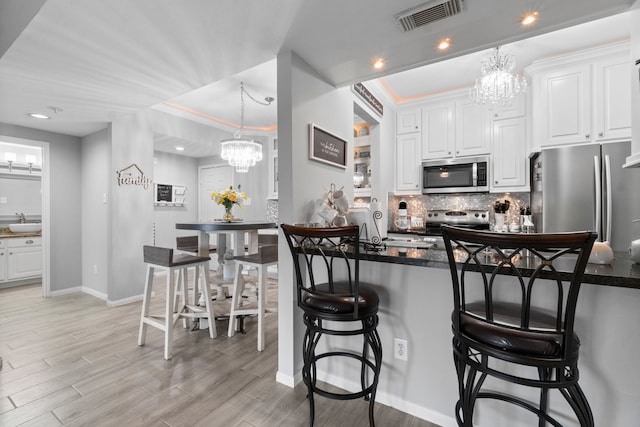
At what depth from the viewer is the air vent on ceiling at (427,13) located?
56.4 inches

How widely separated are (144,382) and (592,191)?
401 centimetres

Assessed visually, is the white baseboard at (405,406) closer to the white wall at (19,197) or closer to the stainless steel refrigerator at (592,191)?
the stainless steel refrigerator at (592,191)

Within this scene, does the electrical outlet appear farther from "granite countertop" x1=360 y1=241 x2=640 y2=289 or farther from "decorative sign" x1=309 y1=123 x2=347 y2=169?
"decorative sign" x1=309 y1=123 x2=347 y2=169

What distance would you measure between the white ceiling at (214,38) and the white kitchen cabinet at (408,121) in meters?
1.38

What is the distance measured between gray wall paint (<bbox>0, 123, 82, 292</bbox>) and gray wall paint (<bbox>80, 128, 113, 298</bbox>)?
0.30 feet

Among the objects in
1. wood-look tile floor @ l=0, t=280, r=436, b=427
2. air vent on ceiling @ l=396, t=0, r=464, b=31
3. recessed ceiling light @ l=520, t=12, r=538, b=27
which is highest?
air vent on ceiling @ l=396, t=0, r=464, b=31

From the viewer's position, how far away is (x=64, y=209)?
3.95 meters

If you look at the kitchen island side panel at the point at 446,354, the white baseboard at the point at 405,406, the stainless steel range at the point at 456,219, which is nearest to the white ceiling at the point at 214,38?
the kitchen island side panel at the point at 446,354

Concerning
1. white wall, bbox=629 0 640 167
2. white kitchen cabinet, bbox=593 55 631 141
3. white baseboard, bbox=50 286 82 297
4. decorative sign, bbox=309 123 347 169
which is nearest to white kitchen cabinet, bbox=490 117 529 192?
white kitchen cabinet, bbox=593 55 631 141

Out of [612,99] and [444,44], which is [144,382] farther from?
[612,99]

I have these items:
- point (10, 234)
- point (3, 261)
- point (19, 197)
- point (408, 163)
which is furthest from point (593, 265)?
point (19, 197)

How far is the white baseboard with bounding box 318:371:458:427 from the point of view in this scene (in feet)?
4.95

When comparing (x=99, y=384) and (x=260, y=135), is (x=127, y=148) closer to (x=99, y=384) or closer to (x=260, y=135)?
(x=260, y=135)

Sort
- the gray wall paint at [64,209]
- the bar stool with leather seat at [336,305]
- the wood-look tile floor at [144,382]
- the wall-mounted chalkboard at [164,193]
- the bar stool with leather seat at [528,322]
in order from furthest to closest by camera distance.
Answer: the wall-mounted chalkboard at [164,193]
the gray wall paint at [64,209]
the wood-look tile floor at [144,382]
the bar stool with leather seat at [336,305]
the bar stool with leather seat at [528,322]
